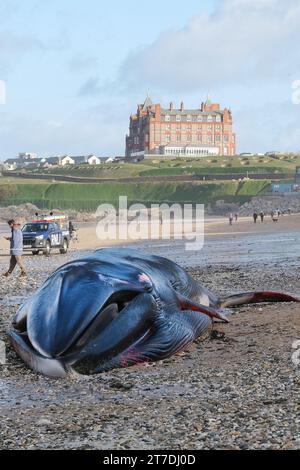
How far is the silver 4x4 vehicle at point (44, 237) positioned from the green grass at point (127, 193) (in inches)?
3399

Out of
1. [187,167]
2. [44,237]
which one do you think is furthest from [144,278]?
[187,167]

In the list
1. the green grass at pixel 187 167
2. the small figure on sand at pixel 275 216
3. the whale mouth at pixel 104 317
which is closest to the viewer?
the whale mouth at pixel 104 317

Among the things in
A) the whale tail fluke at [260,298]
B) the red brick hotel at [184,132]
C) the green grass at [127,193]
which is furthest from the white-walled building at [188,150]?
the whale tail fluke at [260,298]

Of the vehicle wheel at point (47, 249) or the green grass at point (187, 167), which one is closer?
the vehicle wheel at point (47, 249)

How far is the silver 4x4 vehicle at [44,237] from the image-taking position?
121 feet

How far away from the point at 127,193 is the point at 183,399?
135560mm

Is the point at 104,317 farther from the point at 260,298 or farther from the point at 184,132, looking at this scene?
the point at 184,132

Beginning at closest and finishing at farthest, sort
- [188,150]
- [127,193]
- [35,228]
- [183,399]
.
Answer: [183,399] → [35,228] → [127,193] → [188,150]

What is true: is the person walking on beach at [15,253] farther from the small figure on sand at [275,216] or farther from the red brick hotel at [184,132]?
the red brick hotel at [184,132]

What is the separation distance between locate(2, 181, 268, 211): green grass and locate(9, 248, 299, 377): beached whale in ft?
369

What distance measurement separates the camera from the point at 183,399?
28.9 feet

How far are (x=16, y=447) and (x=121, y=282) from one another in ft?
13.4

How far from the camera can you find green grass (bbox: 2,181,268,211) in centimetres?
12975
